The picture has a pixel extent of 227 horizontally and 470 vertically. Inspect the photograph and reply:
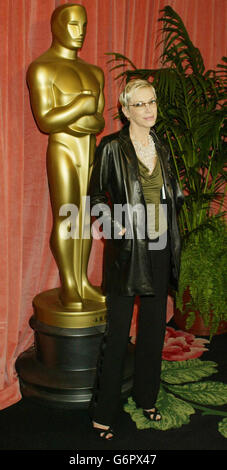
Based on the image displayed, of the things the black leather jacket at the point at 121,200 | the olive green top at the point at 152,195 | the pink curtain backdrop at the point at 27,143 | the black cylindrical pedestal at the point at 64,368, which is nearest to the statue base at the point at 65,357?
the black cylindrical pedestal at the point at 64,368

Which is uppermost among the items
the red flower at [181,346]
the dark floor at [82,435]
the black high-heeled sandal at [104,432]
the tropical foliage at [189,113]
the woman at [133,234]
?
the tropical foliage at [189,113]

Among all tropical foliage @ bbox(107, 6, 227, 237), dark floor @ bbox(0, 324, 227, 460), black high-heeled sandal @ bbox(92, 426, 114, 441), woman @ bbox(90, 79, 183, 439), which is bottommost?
dark floor @ bbox(0, 324, 227, 460)

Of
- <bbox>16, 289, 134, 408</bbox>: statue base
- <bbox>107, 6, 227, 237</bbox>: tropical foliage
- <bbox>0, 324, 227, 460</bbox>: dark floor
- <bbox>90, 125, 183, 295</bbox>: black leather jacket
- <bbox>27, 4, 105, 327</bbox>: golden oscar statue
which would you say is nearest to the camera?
<bbox>90, 125, 183, 295</bbox>: black leather jacket

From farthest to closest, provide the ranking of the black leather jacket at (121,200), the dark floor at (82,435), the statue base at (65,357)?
the statue base at (65,357) < the dark floor at (82,435) < the black leather jacket at (121,200)

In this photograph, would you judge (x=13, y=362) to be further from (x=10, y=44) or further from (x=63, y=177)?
(x=10, y=44)

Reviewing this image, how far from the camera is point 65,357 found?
241cm

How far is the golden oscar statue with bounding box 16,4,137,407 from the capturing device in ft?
7.34

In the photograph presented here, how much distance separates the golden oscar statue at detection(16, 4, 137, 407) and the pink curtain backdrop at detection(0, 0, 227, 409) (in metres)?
0.15

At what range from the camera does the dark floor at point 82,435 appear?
2.08 metres

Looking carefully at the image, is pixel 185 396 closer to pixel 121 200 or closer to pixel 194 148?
pixel 121 200

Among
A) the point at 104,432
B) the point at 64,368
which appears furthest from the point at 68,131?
the point at 104,432

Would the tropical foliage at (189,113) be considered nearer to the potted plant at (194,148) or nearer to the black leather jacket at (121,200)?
the potted plant at (194,148)

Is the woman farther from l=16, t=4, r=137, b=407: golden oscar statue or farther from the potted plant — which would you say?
the potted plant

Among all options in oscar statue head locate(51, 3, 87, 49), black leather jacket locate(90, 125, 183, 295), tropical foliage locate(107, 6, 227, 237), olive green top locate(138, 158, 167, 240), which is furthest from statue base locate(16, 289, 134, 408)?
oscar statue head locate(51, 3, 87, 49)
